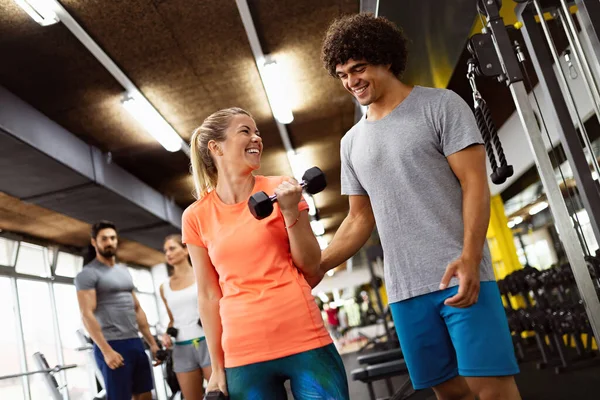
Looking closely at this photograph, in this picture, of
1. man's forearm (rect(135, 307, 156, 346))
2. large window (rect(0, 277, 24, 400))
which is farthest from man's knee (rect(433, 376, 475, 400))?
large window (rect(0, 277, 24, 400))

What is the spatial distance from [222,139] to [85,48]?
142 inches

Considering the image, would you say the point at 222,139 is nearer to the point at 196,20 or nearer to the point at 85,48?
the point at 196,20

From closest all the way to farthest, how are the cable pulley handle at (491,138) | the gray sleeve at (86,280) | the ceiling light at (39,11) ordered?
1. the cable pulley handle at (491,138)
2. the gray sleeve at (86,280)
3. the ceiling light at (39,11)

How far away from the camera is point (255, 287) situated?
1558mm

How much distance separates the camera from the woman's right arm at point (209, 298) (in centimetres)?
163

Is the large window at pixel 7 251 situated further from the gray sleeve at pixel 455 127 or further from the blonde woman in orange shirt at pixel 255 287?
the gray sleeve at pixel 455 127

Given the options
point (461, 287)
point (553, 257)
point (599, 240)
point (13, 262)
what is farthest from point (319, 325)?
point (13, 262)

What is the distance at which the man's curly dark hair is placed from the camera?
1.72 metres

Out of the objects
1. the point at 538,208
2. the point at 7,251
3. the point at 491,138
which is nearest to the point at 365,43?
the point at 491,138

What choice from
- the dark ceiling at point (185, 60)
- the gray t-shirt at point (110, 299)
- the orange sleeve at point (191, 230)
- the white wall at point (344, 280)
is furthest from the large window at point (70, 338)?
the white wall at point (344, 280)

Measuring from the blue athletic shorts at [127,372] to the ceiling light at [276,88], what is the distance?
268 centimetres

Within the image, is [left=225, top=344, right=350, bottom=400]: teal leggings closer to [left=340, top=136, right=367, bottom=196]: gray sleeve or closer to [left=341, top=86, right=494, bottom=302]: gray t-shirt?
[left=341, top=86, right=494, bottom=302]: gray t-shirt

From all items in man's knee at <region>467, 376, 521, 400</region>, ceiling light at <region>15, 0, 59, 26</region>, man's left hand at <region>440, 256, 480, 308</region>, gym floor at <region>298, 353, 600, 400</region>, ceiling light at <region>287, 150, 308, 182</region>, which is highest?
ceiling light at <region>287, 150, 308, 182</region>

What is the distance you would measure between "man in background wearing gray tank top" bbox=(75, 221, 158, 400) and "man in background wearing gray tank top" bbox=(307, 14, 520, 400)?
249cm
